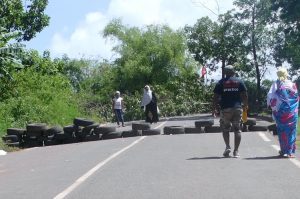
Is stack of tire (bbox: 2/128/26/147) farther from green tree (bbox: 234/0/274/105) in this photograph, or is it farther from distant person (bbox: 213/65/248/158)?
green tree (bbox: 234/0/274/105)

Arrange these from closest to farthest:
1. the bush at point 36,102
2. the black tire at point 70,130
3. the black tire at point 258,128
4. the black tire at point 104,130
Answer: the black tire at point 258,128, the black tire at point 104,130, the black tire at point 70,130, the bush at point 36,102

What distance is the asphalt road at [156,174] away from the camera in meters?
9.80

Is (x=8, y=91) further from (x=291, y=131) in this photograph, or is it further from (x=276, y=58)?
(x=276, y=58)

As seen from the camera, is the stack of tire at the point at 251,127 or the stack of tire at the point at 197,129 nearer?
the stack of tire at the point at 251,127

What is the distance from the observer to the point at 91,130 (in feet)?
79.3

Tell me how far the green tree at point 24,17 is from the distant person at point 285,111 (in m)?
25.6

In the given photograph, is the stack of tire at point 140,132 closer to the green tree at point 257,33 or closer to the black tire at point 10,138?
the black tire at point 10,138

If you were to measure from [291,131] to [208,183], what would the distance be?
146 inches

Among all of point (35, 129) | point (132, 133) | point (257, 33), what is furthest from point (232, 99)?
point (257, 33)

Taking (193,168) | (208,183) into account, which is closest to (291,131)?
(193,168)

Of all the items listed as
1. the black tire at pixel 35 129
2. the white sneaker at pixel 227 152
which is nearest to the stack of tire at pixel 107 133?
the black tire at pixel 35 129

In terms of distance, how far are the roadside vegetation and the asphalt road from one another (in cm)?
779

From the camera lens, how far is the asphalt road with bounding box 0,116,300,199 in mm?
9805

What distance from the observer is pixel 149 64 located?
61.6 meters
